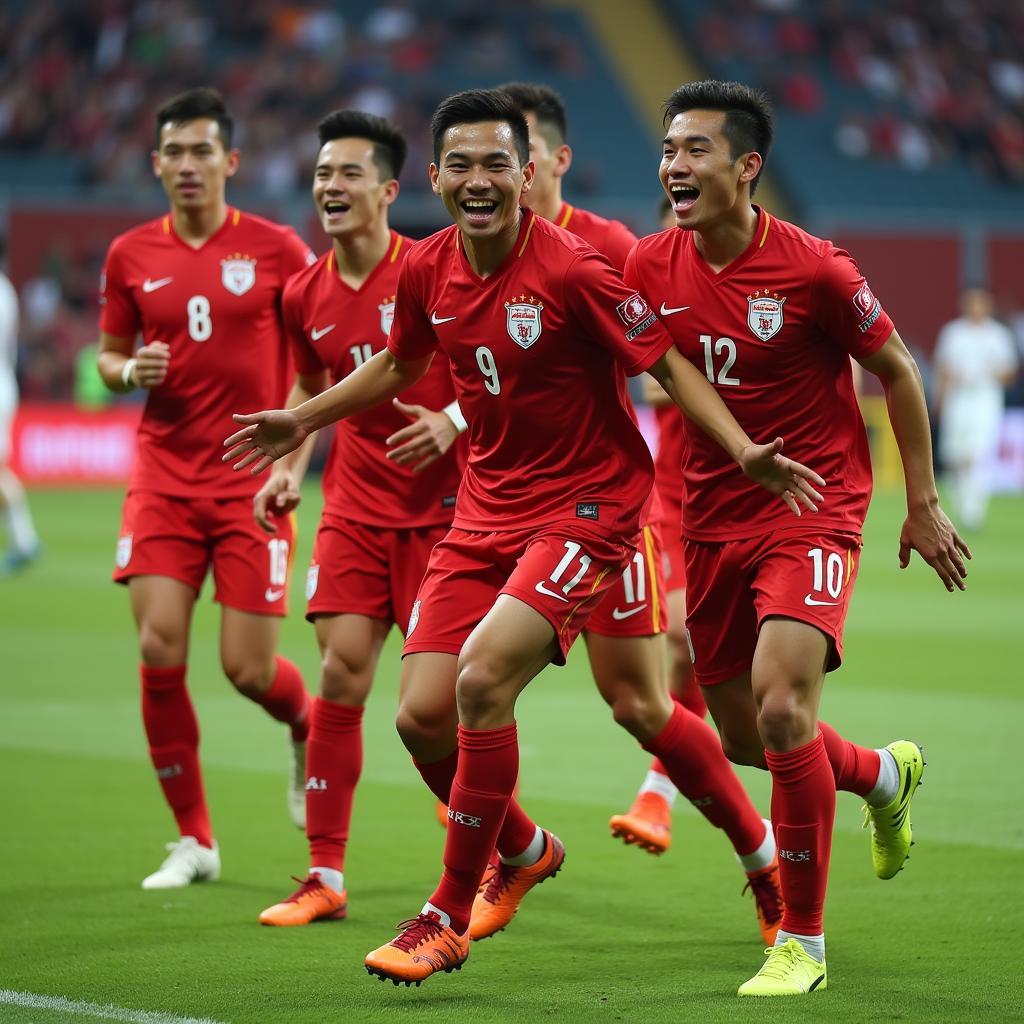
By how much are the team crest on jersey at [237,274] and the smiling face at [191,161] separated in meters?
0.25

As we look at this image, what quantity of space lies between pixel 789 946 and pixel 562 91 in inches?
1153

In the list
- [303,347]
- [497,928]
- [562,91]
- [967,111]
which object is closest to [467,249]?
[303,347]

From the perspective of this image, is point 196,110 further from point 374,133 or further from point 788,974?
point 788,974

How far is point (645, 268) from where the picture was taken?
539 centimetres

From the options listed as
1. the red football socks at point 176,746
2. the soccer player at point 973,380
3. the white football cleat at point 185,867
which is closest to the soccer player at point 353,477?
the white football cleat at point 185,867

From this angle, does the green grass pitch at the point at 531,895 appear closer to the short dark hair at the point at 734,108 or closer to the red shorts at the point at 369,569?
the red shorts at the point at 369,569

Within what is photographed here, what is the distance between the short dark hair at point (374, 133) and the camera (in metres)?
6.42

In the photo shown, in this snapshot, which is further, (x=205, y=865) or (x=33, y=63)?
(x=33, y=63)

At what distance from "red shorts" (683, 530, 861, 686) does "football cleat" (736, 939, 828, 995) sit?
748 millimetres

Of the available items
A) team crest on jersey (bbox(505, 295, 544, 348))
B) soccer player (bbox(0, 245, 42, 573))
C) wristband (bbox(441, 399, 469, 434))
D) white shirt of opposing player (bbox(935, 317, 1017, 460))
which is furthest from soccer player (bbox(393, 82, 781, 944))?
white shirt of opposing player (bbox(935, 317, 1017, 460))

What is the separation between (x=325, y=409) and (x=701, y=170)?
1.28 meters

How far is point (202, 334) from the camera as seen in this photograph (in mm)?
6793

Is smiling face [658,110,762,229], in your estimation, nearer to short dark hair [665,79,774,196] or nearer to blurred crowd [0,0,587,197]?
short dark hair [665,79,774,196]

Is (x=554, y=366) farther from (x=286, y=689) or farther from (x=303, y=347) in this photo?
(x=286, y=689)
